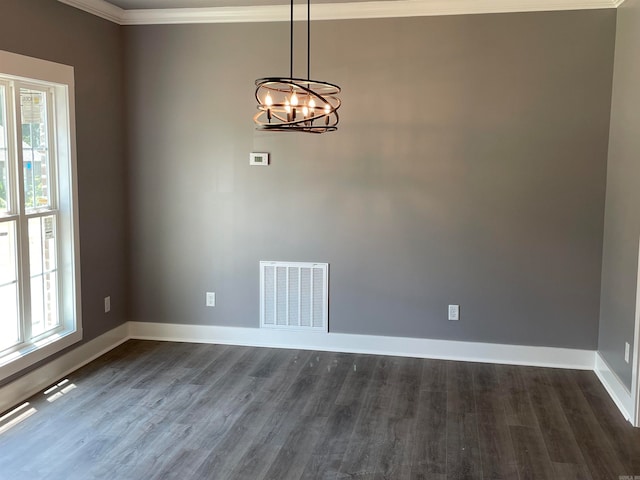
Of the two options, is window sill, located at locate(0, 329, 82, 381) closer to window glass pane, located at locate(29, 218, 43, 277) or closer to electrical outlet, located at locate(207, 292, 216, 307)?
window glass pane, located at locate(29, 218, 43, 277)

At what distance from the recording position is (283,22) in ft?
14.9

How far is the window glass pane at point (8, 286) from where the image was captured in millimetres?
3646

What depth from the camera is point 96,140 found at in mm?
4477

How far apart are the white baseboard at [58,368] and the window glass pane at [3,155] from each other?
1.09 m

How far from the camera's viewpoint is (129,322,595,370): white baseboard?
4.42m

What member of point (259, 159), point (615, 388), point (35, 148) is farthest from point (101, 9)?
point (615, 388)

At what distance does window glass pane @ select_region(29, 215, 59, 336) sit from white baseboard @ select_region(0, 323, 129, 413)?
0.26 m

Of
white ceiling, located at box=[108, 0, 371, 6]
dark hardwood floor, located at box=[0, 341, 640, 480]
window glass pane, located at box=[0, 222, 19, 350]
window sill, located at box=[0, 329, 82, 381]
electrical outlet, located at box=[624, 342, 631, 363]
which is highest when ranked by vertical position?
white ceiling, located at box=[108, 0, 371, 6]

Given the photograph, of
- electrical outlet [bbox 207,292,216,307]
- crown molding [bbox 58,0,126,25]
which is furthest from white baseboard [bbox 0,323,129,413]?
crown molding [bbox 58,0,126,25]

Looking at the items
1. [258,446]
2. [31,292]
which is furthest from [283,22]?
[258,446]

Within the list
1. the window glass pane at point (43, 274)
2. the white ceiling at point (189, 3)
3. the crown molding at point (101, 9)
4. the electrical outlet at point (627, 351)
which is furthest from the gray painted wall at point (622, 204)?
the window glass pane at point (43, 274)

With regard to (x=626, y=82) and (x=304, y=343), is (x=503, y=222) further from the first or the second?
(x=304, y=343)

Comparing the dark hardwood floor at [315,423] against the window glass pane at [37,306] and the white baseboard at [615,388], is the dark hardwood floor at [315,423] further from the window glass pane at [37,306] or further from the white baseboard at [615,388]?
A: the window glass pane at [37,306]

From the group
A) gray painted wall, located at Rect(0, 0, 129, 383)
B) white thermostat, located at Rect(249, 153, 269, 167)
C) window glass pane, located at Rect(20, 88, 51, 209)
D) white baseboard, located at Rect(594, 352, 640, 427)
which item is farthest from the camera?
white thermostat, located at Rect(249, 153, 269, 167)
